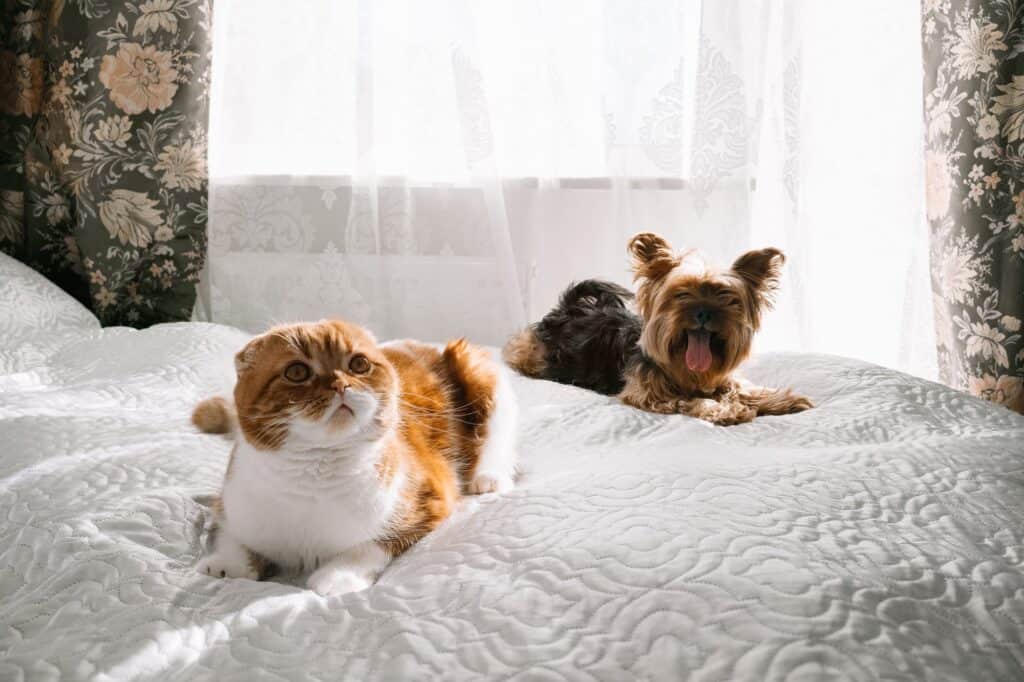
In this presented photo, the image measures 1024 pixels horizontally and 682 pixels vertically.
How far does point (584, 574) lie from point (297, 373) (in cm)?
38

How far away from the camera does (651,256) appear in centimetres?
171

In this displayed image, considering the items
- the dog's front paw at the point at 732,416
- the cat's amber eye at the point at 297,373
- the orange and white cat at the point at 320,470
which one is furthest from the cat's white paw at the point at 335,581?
the dog's front paw at the point at 732,416

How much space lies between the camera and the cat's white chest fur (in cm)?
93

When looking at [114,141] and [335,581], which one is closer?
[335,581]

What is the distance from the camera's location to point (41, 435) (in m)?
1.25

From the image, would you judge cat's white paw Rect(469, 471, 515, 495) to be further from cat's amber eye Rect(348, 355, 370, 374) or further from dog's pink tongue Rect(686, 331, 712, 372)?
dog's pink tongue Rect(686, 331, 712, 372)

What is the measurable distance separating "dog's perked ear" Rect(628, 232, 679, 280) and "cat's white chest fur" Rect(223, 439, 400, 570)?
2.97 ft

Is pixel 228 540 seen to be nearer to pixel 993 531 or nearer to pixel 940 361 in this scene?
pixel 993 531

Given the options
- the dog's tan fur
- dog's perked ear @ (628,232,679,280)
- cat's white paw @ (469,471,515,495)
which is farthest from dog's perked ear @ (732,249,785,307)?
cat's white paw @ (469,471,515,495)

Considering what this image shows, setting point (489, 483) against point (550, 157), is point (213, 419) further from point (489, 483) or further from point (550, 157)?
point (550, 157)

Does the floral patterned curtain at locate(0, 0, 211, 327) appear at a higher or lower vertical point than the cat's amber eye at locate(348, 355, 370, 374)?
higher

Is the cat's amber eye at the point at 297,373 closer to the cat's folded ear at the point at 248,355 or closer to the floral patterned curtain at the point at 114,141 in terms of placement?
the cat's folded ear at the point at 248,355

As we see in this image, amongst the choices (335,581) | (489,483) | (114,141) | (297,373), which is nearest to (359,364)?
(297,373)

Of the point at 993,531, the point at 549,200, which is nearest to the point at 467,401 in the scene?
the point at 993,531
